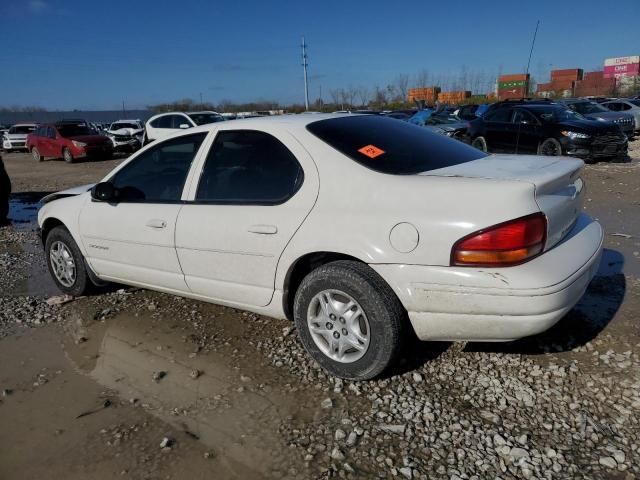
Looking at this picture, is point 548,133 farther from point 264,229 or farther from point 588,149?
point 264,229

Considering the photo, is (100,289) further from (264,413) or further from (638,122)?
(638,122)

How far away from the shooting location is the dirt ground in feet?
8.18

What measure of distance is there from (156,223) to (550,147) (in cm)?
1122

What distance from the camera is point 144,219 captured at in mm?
3975

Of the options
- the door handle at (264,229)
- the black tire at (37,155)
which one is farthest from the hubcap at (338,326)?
the black tire at (37,155)

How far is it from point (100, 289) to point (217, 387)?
Answer: 2.37 metres

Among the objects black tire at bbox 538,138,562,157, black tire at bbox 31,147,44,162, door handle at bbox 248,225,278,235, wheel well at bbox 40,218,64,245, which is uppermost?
door handle at bbox 248,225,278,235

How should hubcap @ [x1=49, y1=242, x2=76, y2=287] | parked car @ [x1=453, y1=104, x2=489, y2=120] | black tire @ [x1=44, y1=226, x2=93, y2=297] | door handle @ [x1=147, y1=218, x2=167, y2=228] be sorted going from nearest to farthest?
door handle @ [x1=147, y1=218, x2=167, y2=228]
black tire @ [x1=44, y1=226, x2=93, y2=297]
hubcap @ [x1=49, y1=242, x2=76, y2=287]
parked car @ [x1=453, y1=104, x2=489, y2=120]

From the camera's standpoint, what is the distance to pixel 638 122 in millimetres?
19656

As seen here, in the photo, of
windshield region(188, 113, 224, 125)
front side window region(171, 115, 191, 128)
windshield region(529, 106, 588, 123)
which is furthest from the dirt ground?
windshield region(188, 113, 224, 125)

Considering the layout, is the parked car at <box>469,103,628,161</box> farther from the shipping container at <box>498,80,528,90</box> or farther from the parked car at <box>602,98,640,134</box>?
the shipping container at <box>498,80,528,90</box>

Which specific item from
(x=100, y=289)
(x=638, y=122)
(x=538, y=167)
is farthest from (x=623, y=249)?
(x=638, y=122)

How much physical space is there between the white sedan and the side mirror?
0.01 meters

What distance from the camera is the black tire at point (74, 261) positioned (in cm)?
473
